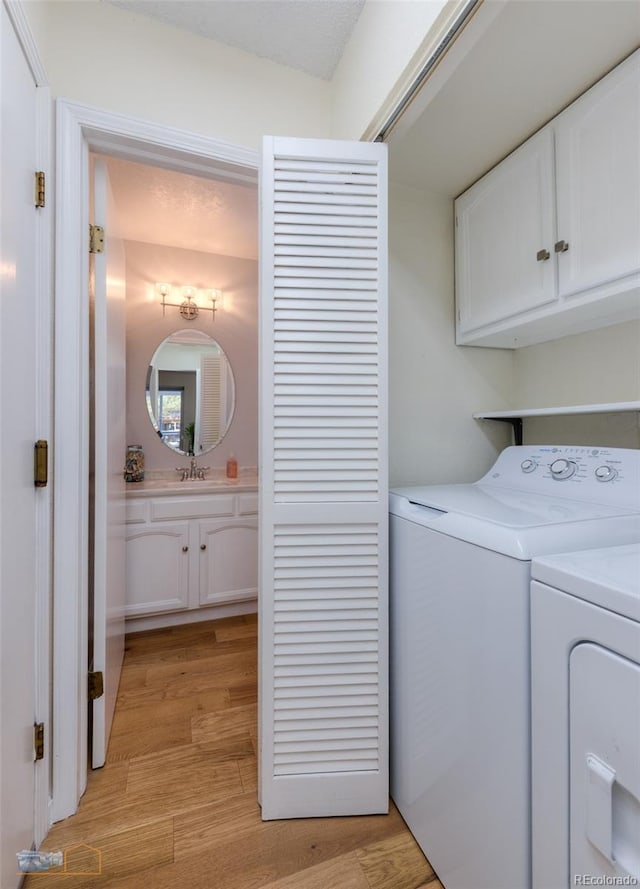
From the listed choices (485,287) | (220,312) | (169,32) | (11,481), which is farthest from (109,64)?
(220,312)

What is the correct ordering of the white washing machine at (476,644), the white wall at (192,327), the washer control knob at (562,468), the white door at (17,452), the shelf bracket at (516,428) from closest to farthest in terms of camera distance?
1. the white washing machine at (476,644)
2. the white door at (17,452)
3. the washer control knob at (562,468)
4. the shelf bracket at (516,428)
5. the white wall at (192,327)

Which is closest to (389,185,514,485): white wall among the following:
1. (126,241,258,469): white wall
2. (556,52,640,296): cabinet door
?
(556,52,640,296): cabinet door

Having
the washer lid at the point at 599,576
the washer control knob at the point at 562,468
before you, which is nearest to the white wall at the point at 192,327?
the washer control knob at the point at 562,468

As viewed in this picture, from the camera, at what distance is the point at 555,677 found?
27.4 inches

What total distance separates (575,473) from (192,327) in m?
2.64

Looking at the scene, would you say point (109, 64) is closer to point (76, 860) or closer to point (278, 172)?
point (278, 172)

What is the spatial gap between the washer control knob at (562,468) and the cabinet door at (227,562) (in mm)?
1809

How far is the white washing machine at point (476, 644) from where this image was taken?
775mm

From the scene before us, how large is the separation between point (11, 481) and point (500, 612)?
3.85 feet

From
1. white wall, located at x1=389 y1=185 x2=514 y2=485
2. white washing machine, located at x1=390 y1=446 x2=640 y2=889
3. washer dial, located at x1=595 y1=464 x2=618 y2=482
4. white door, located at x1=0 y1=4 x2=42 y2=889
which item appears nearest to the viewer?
white washing machine, located at x1=390 y1=446 x2=640 y2=889

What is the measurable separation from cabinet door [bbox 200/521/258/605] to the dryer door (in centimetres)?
211

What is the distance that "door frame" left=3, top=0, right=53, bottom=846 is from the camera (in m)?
1.11

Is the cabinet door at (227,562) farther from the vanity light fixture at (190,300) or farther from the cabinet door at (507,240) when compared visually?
the cabinet door at (507,240)

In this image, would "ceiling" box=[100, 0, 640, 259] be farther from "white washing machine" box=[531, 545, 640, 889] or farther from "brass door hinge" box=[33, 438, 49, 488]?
"brass door hinge" box=[33, 438, 49, 488]
